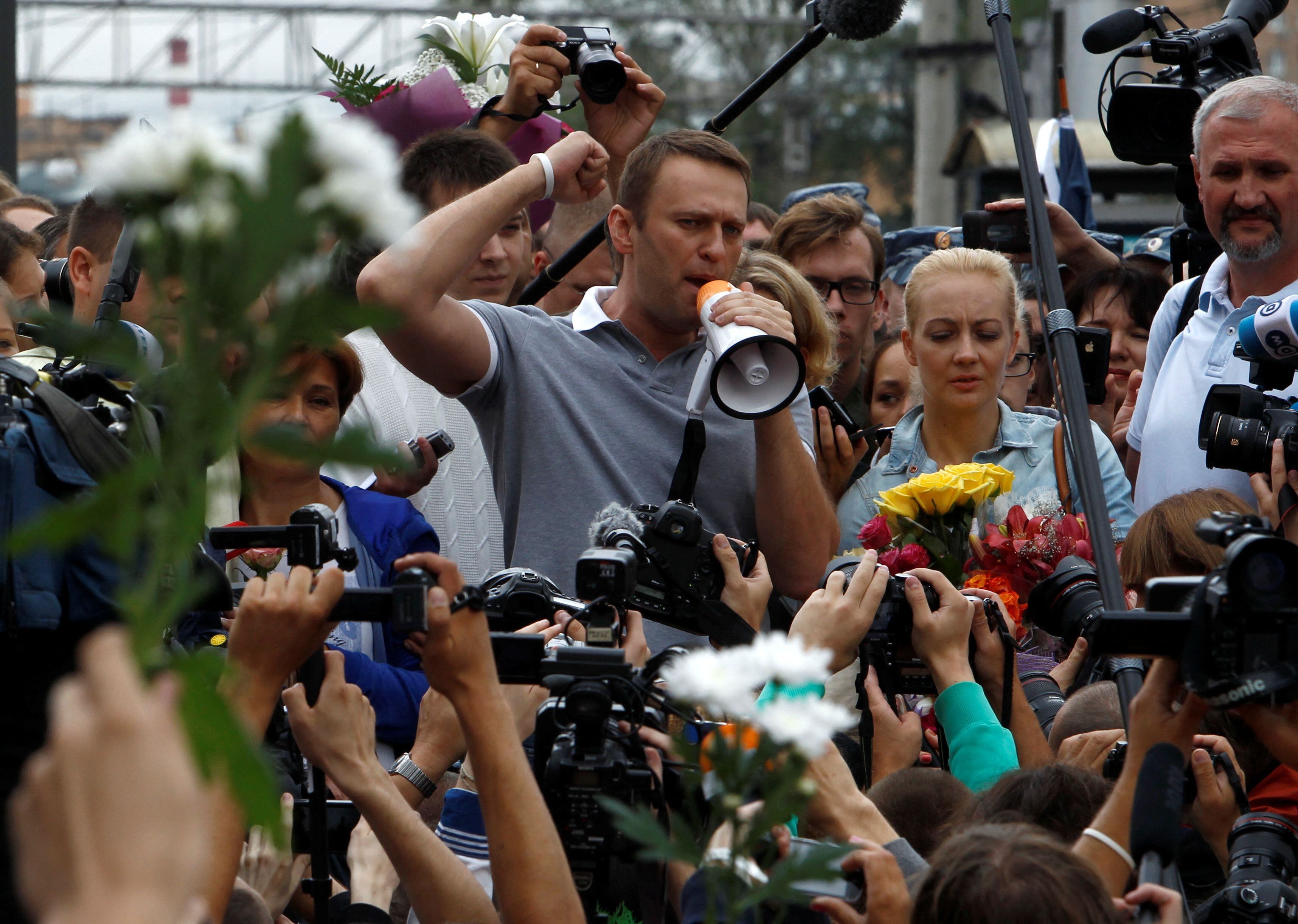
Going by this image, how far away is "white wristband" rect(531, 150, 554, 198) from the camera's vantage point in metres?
3.62

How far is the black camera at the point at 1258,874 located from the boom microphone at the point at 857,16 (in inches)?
83.2

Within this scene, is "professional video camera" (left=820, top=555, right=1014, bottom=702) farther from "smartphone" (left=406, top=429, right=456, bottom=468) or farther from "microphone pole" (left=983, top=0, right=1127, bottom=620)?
"smartphone" (left=406, top=429, right=456, bottom=468)

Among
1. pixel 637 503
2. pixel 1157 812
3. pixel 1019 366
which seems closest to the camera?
pixel 1157 812

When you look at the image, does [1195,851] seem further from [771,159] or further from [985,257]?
[771,159]

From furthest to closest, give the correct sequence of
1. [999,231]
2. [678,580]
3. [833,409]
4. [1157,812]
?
[999,231] < [833,409] < [678,580] < [1157,812]

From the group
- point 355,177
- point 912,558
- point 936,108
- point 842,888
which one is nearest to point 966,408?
point 912,558

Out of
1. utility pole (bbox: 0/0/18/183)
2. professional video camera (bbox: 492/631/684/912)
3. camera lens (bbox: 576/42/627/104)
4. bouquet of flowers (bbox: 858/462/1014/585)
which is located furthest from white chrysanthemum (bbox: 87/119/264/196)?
utility pole (bbox: 0/0/18/183)

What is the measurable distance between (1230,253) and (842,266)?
1305mm

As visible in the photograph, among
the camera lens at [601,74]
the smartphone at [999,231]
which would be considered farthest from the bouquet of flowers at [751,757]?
the smartphone at [999,231]

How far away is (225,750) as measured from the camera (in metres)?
1.02

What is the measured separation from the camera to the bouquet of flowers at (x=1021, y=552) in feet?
10.8

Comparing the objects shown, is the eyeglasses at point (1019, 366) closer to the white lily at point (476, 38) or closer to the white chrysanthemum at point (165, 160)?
the white lily at point (476, 38)

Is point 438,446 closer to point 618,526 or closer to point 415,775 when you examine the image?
point 618,526

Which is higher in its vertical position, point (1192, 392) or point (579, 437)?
point (1192, 392)
